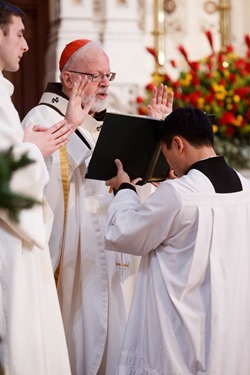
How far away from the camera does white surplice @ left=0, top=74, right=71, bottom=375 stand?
11.6ft

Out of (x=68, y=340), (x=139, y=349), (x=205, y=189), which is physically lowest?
(x=68, y=340)

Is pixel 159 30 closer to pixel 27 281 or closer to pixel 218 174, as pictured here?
pixel 218 174

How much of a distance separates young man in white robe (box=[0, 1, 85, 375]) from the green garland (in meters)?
1.54

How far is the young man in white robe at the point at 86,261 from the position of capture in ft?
14.6

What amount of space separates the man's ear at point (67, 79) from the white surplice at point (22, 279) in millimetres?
978

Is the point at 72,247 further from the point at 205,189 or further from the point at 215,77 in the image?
the point at 215,77

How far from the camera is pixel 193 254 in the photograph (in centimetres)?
Answer: 362

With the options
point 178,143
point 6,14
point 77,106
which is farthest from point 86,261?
point 6,14

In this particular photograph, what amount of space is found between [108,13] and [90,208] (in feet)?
9.34

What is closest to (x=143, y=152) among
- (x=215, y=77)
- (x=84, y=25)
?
(x=215, y=77)

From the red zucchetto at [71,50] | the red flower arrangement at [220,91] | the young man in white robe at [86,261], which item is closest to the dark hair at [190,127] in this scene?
the young man in white robe at [86,261]

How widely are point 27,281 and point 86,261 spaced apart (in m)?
0.92

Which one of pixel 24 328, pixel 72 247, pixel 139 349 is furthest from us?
pixel 72 247

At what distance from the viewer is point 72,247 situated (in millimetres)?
4484
